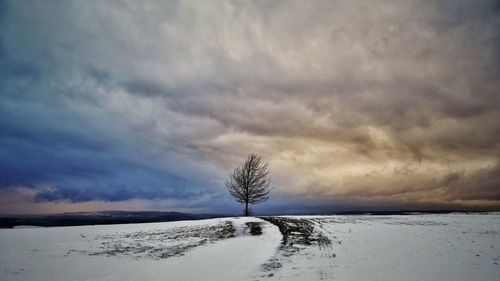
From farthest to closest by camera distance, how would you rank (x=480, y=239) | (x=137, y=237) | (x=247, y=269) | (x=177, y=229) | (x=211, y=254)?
(x=177, y=229) < (x=137, y=237) < (x=480, y=239) < (x=211, y=254) < (x=247, y=269)

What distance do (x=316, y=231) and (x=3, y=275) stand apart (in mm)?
22506

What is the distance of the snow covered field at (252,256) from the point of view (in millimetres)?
14523

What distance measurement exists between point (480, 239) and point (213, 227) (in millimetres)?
23821

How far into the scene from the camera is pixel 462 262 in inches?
636

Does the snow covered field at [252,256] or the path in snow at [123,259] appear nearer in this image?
the snow covered field at [252,256]

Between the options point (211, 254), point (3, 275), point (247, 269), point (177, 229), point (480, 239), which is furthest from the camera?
point (177, 229)

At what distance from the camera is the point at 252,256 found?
18328 millimetres

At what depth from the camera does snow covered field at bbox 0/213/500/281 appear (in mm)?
14523

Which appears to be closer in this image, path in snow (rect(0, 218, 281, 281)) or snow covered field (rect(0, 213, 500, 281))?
snow covered field (rect(0, 213, 500, 281))

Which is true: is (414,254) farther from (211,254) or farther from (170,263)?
(170,263)

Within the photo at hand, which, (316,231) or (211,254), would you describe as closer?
(211,254)

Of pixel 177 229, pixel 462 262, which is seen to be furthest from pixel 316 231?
pixel 177 229

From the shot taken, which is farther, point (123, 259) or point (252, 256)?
point (123, 259)

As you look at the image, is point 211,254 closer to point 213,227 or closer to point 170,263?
point 170,263
